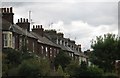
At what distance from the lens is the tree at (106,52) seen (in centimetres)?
6344

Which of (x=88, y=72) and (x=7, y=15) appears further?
(x=7, y=15)

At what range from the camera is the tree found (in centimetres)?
6344

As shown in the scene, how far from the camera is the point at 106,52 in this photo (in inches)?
2579

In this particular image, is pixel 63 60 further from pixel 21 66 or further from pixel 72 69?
pixel 21 66

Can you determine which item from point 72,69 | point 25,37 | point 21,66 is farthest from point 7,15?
point 21,66

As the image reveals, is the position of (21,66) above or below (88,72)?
above

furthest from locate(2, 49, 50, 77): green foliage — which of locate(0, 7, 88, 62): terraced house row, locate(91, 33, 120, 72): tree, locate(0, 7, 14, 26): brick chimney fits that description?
locate(91, 33, 120, 72): tree

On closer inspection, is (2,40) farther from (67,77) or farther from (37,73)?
(37,73)

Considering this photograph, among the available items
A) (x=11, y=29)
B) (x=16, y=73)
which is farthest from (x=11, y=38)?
(x=16, y=73)

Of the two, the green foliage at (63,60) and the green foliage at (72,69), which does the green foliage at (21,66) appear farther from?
the green foliage at (63,60)

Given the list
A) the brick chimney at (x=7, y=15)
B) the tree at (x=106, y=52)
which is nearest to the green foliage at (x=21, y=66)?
the brick chimney at (x=7, y=15)

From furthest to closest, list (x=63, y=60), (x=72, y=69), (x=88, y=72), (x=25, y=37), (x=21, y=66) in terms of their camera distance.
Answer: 1. (x=63, y=60)
2. (x=25, y=37)
3. (x=72, y=69)
4. (x=88, y=72)
5. (x=21, y=66)

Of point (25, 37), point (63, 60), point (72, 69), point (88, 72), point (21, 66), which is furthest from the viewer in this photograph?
point (63, 60)

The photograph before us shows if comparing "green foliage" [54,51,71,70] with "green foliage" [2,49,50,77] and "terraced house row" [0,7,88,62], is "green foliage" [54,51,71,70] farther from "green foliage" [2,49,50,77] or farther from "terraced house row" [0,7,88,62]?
"green foliage" [2,49,50,77]
